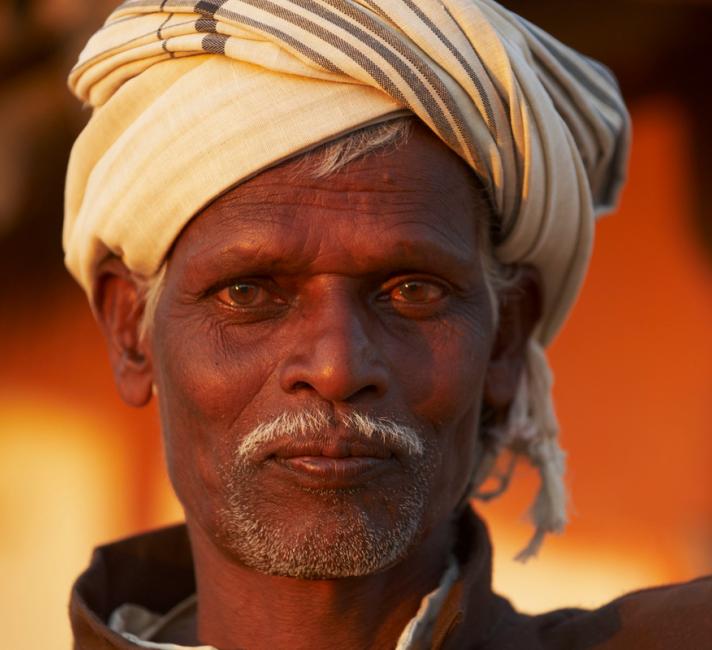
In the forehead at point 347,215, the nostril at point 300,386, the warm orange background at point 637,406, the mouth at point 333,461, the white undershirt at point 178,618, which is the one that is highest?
the forehead at point 347,215

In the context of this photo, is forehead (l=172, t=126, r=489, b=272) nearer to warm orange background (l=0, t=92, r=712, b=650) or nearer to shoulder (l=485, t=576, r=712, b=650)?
shoulder (l=485, t=576, r=712, b=650)

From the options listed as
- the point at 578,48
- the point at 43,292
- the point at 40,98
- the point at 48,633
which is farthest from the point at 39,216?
the point at 578,48

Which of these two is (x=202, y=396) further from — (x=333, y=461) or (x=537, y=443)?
(x=537, y=443)

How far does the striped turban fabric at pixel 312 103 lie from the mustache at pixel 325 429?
0.53 meters

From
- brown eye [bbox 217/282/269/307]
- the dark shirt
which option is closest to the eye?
brown eye [bbox 217/282/269/307]

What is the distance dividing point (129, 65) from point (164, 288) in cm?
50

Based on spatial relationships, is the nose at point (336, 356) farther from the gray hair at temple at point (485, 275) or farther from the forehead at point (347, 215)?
the gray hair at temple at point (485, 275)

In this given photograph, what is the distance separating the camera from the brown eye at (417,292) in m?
2.86

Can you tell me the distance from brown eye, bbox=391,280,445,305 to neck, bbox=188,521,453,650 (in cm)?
52

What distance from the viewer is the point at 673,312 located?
21.1 feet

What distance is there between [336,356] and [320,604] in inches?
23.0

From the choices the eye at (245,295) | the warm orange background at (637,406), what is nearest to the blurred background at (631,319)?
the warm orange background at (637,406)

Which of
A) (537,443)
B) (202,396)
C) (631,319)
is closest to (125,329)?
(202,396)

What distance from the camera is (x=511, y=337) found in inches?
128
